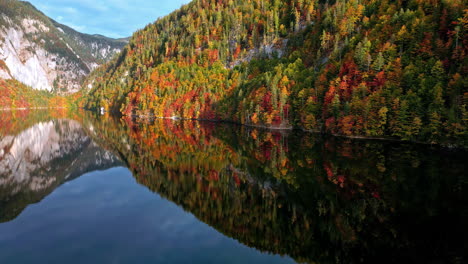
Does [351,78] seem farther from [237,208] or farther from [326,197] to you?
[237,208]

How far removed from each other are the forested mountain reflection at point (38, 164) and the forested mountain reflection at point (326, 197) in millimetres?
8241

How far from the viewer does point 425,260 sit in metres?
18.0

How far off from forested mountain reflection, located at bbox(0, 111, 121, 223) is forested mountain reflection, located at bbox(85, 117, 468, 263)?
27.0 ft

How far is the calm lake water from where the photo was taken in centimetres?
2020

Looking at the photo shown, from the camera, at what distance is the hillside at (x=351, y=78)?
220ft

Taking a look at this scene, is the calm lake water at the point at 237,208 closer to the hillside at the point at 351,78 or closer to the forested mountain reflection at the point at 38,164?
the forested mountain reflection at the point at 38,164

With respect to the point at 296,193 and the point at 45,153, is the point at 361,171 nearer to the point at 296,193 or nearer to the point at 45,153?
the point at 296,193

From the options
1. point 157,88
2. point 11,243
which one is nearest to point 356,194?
point 11,243

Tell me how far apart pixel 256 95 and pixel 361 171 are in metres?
79.1

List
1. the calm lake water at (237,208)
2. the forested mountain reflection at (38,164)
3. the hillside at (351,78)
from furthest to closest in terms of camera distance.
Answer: the hillside at (351,78) → the forested mountain reflection at (38,164) → the calm lake water at (237,208)

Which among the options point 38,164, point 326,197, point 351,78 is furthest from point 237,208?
point 351,78

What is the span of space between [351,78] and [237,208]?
249 feet

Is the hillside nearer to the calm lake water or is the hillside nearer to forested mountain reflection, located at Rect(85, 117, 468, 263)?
forested mountain reflection, located at Rect(85, 117, 468, 263)

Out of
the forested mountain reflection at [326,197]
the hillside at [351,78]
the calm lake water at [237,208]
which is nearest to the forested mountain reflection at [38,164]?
the calm lake water at [237,208]
